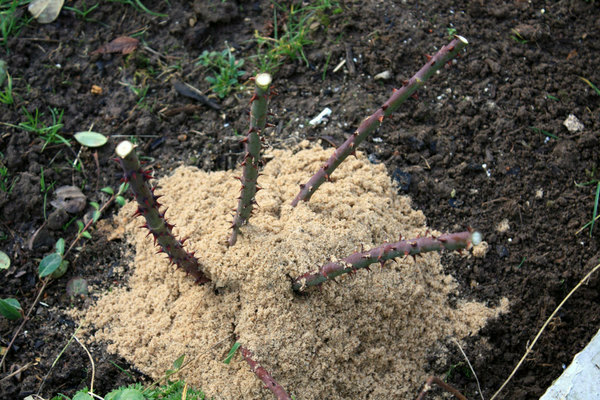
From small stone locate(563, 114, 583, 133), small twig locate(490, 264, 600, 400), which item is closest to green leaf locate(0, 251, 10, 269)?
small twig locate(490, 264, 600, 400)

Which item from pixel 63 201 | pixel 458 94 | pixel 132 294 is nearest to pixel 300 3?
pixel 458 94

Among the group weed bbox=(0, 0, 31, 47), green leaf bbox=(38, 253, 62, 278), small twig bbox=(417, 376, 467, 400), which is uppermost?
weed bbox=(0, 0, 31, 47)

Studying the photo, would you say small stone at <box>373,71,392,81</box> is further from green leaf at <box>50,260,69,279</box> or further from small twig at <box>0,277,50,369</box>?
small twig at <box>0,277,50,369</box>

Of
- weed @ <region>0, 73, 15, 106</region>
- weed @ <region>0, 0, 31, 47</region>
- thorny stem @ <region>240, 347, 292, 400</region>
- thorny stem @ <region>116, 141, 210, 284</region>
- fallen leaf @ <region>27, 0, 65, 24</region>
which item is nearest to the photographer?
thorny stem @ <region>116, 141, 210, 284</region>

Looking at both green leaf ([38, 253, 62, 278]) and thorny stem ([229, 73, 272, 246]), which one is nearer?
thorny stem ([229, 73, 272, 246])

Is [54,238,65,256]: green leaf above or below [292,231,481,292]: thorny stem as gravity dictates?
below

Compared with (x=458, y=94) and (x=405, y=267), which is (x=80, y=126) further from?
(x=458, y=94)

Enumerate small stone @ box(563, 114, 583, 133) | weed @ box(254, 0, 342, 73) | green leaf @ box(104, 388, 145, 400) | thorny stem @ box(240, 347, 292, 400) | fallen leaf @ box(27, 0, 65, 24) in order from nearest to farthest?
thorny stem @ box(240, 347, 292, 400), green leaf @ box(104, 388, 145, 400), small stone @ box(563, 114, 583, 133), weed @ box(254, 0, 342, 73), fallen leaf @ box(27, 0, 65, 24)
